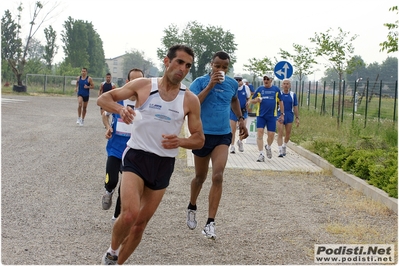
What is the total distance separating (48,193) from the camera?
33.6ft

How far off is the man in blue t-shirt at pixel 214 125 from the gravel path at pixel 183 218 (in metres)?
0.48

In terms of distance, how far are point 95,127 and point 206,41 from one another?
5711 cm

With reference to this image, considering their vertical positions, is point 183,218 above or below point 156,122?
below

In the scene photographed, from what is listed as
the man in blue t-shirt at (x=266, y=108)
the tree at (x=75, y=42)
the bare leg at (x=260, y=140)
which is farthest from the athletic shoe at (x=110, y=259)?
→ the tree at (x=75, y=42)

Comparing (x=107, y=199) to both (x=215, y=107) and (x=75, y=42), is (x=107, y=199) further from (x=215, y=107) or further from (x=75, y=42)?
(x=75, y=42)

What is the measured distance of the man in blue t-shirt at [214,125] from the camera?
8.20 metres

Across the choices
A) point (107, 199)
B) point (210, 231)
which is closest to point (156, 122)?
point (210, 231)

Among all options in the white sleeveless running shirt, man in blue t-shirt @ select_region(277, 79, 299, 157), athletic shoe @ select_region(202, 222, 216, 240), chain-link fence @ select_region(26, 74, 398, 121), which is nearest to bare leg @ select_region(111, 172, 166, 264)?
the white sleeveless running shirt

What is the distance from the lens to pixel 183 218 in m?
8.93

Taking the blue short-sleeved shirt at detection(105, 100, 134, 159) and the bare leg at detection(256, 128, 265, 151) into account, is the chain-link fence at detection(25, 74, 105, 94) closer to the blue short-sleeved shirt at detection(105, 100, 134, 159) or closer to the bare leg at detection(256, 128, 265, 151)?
the bare leg at detection(256, 128, 265, 151)

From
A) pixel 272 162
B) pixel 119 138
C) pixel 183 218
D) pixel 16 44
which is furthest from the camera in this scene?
pixel 16 44

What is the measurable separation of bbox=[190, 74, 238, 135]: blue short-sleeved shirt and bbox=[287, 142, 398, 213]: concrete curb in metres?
3.00

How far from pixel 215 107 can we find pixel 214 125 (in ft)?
0.75

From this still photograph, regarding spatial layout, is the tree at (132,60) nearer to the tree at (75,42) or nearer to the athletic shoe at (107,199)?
the tree at (75,42)
